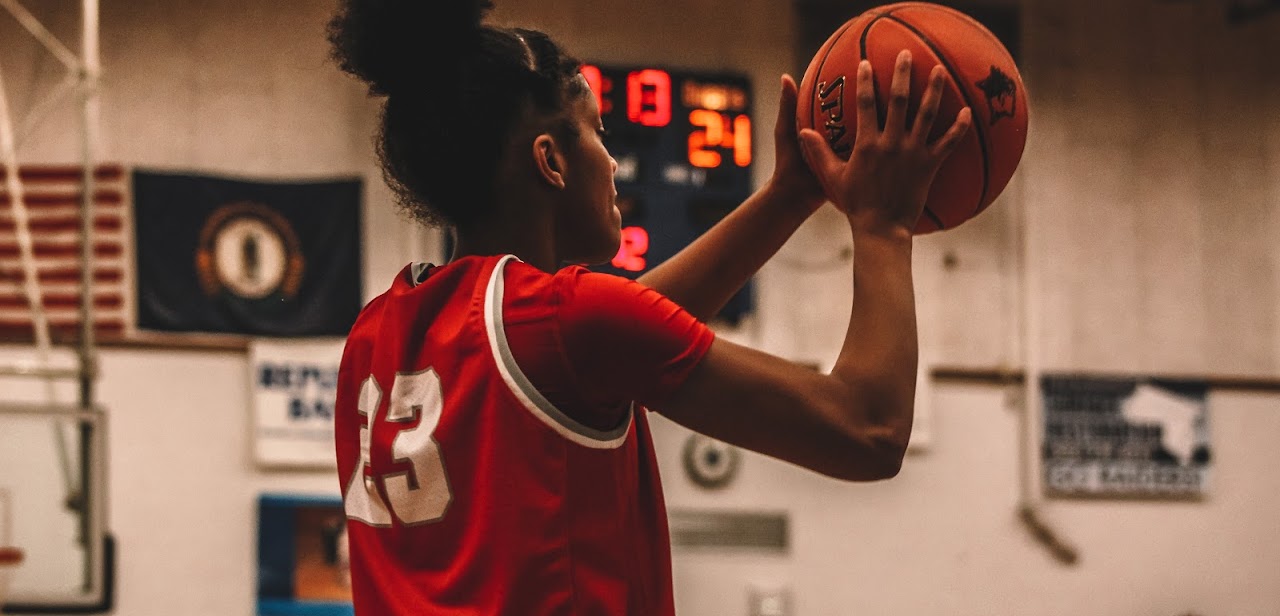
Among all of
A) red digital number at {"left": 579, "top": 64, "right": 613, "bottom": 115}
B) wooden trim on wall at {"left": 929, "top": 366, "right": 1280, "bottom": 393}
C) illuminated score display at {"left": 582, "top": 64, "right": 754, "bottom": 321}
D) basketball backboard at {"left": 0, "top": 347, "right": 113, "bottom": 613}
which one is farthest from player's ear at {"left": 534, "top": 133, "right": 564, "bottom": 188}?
wooden trim on wall at {"left": 929, "top": 366, "right": 1280, "bottom": 393}

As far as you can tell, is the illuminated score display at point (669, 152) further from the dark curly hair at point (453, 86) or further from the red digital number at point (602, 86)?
the dark curly hair at point (453, 86)

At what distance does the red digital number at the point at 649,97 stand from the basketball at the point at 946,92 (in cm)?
433

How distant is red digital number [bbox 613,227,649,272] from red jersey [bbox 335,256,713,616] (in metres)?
4.37

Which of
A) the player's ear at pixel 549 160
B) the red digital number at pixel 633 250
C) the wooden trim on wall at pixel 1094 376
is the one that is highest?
the red digital number at pixel 633 250

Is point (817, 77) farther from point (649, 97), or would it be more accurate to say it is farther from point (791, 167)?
point (649, 97)

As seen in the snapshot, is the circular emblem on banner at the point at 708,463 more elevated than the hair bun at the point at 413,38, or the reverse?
the hair bun at the point at 413,38

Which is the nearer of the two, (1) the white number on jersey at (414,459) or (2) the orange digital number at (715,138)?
(1) the white number on jersey at (414,459)

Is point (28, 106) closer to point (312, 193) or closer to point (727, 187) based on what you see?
point (312, 193)

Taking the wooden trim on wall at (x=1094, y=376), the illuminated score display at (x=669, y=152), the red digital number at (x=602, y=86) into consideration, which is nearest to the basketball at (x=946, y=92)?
the illuminated score display at (x=669, y=152)

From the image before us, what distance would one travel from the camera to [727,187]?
5.93 m

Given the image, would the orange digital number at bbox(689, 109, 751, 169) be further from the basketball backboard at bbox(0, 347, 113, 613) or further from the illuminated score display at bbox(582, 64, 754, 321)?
the basketball backboard at bbox(0, 347, 113, 613)

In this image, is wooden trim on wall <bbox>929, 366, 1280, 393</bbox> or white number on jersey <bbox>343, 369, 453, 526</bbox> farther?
wooden trim on wall <bbox>929, 366, 1280, 393</bbox>

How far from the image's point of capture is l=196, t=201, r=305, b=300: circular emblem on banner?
5969 mm

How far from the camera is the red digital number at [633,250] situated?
5605mm
